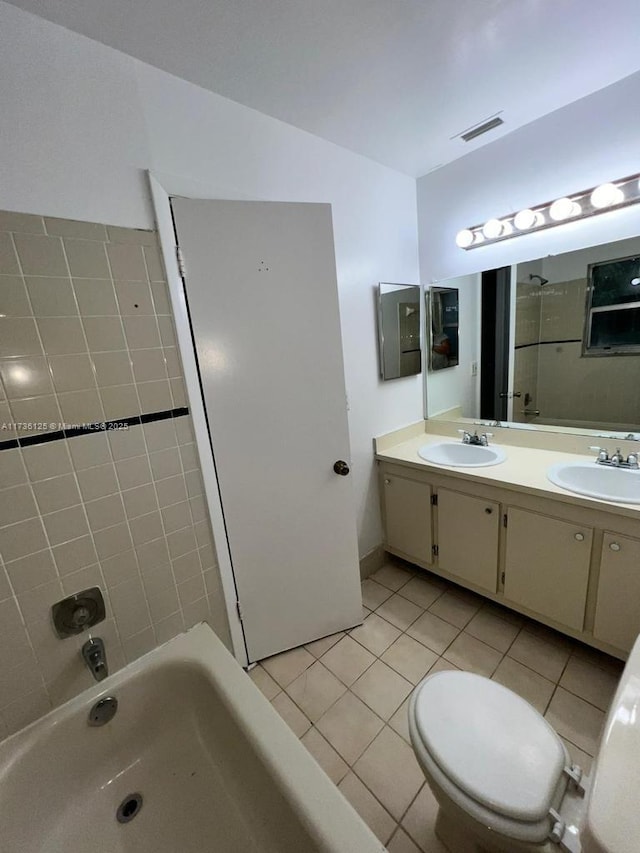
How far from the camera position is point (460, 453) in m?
2.08

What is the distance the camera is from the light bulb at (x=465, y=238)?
73.7 inches

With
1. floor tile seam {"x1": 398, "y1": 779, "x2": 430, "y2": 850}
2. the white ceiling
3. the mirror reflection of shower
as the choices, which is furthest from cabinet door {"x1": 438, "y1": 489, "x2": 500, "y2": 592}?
the white ceiling

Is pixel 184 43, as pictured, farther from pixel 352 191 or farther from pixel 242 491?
pixel 242 491

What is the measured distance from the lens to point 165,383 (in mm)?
1204

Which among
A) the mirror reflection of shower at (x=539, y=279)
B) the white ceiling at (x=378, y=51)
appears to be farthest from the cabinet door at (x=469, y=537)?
the white ceiling at (x=378, y=51)

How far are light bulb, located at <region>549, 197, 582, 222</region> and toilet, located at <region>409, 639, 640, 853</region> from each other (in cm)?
175

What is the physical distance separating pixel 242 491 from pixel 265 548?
298mm

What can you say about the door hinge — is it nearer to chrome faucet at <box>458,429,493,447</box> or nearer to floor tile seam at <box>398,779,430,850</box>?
chrome faucet at <box>458,429,493,447</box>

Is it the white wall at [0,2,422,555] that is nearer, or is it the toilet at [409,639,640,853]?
the toilet at [409,639,640,853]

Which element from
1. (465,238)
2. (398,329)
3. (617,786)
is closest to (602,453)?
(398,329)

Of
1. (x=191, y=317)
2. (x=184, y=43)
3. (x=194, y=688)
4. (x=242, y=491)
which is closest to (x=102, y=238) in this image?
(x=191, y=317)

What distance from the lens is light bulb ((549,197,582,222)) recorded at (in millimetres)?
1550

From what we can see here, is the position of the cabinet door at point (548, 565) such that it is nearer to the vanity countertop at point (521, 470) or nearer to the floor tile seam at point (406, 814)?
the vanity countertop at point (521, 470)

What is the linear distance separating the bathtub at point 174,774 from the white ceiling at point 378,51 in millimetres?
2003
